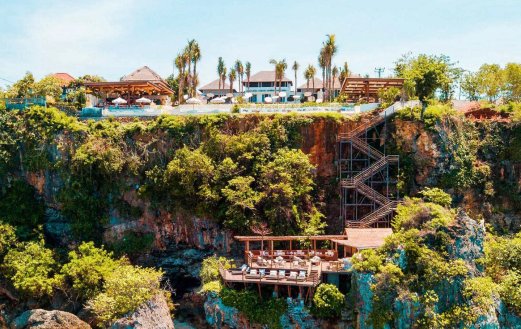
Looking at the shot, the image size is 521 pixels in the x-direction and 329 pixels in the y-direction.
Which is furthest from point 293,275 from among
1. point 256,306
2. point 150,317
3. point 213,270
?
point 150,317

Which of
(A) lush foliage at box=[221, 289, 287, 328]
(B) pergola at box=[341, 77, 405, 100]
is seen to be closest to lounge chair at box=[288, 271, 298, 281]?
(A) lush foliage at box=[221, 289, 287, 328]

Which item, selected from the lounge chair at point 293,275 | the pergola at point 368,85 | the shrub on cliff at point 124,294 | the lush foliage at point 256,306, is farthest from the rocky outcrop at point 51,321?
the pergola at point 368,85

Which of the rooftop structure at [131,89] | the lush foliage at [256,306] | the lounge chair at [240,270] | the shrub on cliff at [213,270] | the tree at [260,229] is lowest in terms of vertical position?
the lush foliage at [256,306]

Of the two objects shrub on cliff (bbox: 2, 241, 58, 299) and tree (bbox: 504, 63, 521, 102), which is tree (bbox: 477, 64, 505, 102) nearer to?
tree (bbox: 504, 63, 521, 102)

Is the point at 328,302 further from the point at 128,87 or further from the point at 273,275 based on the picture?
the point at 128,87

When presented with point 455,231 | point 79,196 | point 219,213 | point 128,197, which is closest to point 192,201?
point 219,213

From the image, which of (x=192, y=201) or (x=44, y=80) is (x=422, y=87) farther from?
(x=44, y=80)

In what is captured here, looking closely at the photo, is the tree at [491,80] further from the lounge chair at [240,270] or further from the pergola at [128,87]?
the lounge chair at [240,270]
